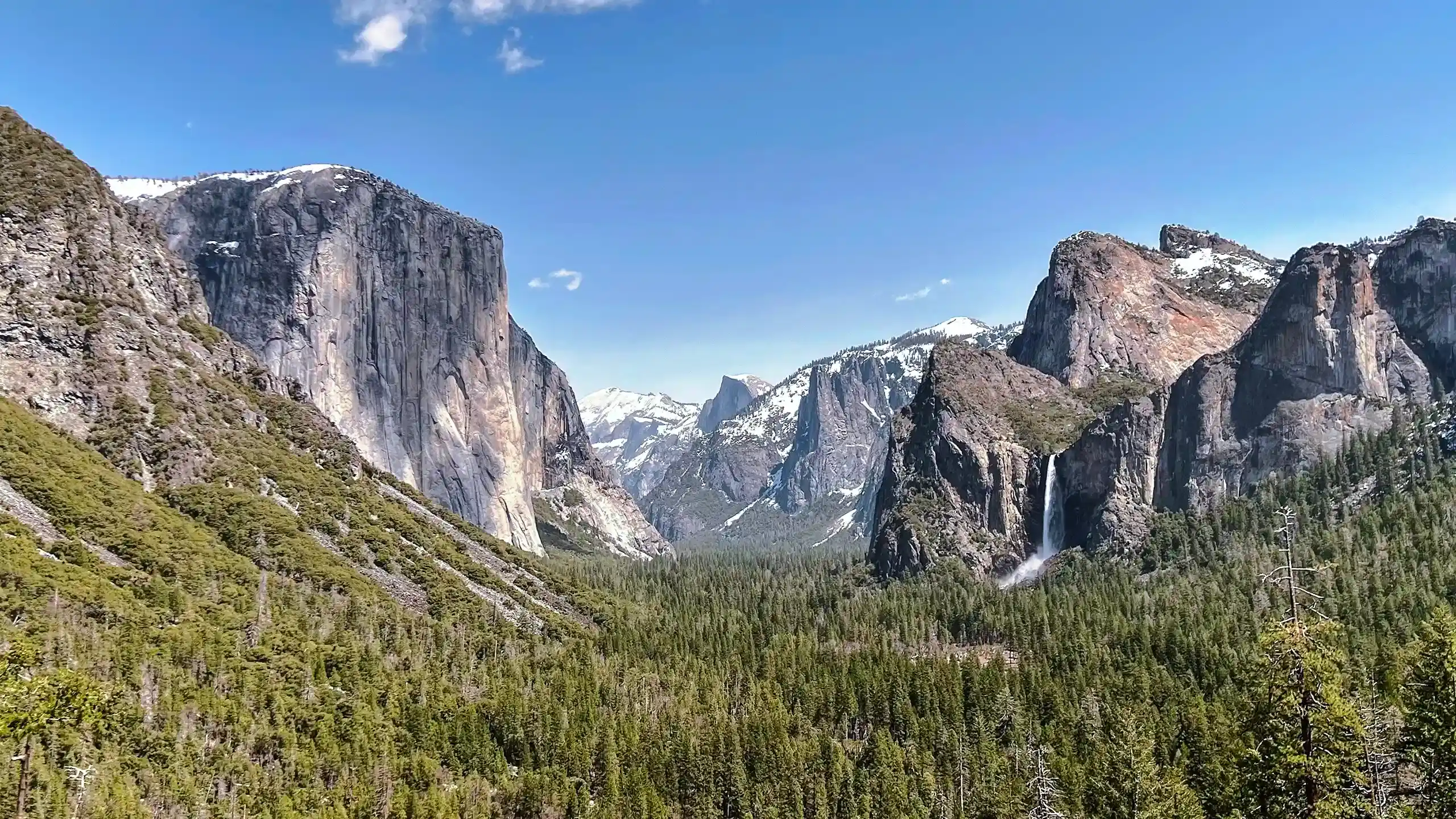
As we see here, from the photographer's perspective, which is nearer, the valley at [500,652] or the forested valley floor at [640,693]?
the forested valley floor at [640,693]

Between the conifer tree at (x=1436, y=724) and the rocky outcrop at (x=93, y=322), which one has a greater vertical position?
the rocky outcrop at (x=93, y=322)

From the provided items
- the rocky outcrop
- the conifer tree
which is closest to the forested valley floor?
the conifer tree

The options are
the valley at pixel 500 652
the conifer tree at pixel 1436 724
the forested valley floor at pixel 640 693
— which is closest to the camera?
the conifer tree at pixel 1436 724

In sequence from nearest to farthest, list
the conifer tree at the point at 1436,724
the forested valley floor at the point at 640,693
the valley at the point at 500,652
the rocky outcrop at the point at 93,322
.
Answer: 1. the conifer tree at the point at 1436,724
2. the forested valley floor at the point at 640,693
3. the valley at the point at 500,652
4. the rocky outcrop at the point at 93,322

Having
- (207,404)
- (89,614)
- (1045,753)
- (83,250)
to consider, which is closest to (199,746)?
(89,614)

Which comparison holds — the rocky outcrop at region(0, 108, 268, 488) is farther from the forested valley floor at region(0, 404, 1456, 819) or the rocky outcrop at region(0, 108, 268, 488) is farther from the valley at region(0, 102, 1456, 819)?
the forested valley floor at region(0, 404, 1456, 819)

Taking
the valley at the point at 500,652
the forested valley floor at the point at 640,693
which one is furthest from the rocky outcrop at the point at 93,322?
the forested valley floor at the point at 640,693

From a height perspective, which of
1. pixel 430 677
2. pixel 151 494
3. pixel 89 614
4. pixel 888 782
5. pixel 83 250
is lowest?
pixel 888 782

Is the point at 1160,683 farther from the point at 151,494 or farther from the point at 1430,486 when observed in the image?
the point at 151,494

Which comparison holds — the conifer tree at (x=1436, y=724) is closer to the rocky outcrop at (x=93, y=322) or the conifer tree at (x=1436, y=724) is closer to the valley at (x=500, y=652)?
the valley at (x=500, y=652)

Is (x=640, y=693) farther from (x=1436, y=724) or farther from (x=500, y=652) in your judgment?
(x=1436, y=724)
